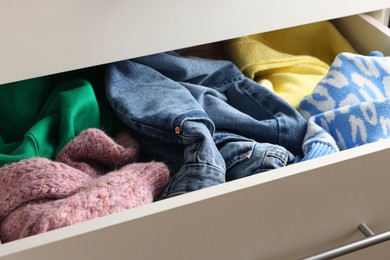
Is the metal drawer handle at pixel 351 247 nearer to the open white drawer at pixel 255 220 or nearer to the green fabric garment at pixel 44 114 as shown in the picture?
the open white drawer at pixel 255 220

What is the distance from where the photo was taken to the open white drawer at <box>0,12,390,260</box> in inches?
20.4

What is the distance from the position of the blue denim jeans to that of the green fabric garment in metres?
0.04

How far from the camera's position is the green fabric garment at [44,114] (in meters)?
0.68

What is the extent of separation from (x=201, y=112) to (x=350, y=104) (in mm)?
202

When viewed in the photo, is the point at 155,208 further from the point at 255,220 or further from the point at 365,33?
the point at 365,33

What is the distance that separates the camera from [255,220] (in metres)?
0.58

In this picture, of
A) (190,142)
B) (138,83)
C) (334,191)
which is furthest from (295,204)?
(138,83)

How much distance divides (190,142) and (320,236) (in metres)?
0.17

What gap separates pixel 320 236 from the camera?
0.64m

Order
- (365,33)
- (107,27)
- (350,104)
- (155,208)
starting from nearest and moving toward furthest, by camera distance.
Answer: (155,208) → (107,27) → (350,104) → (365,33)

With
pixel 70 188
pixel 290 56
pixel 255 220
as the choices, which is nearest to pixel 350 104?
pixel 290 56

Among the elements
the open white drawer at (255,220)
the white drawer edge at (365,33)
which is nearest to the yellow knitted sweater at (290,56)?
the white drawer edge at (365,33)

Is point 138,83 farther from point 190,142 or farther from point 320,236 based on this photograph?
point 320,236

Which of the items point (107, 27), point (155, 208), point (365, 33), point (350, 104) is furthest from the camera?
point (365, 33)
